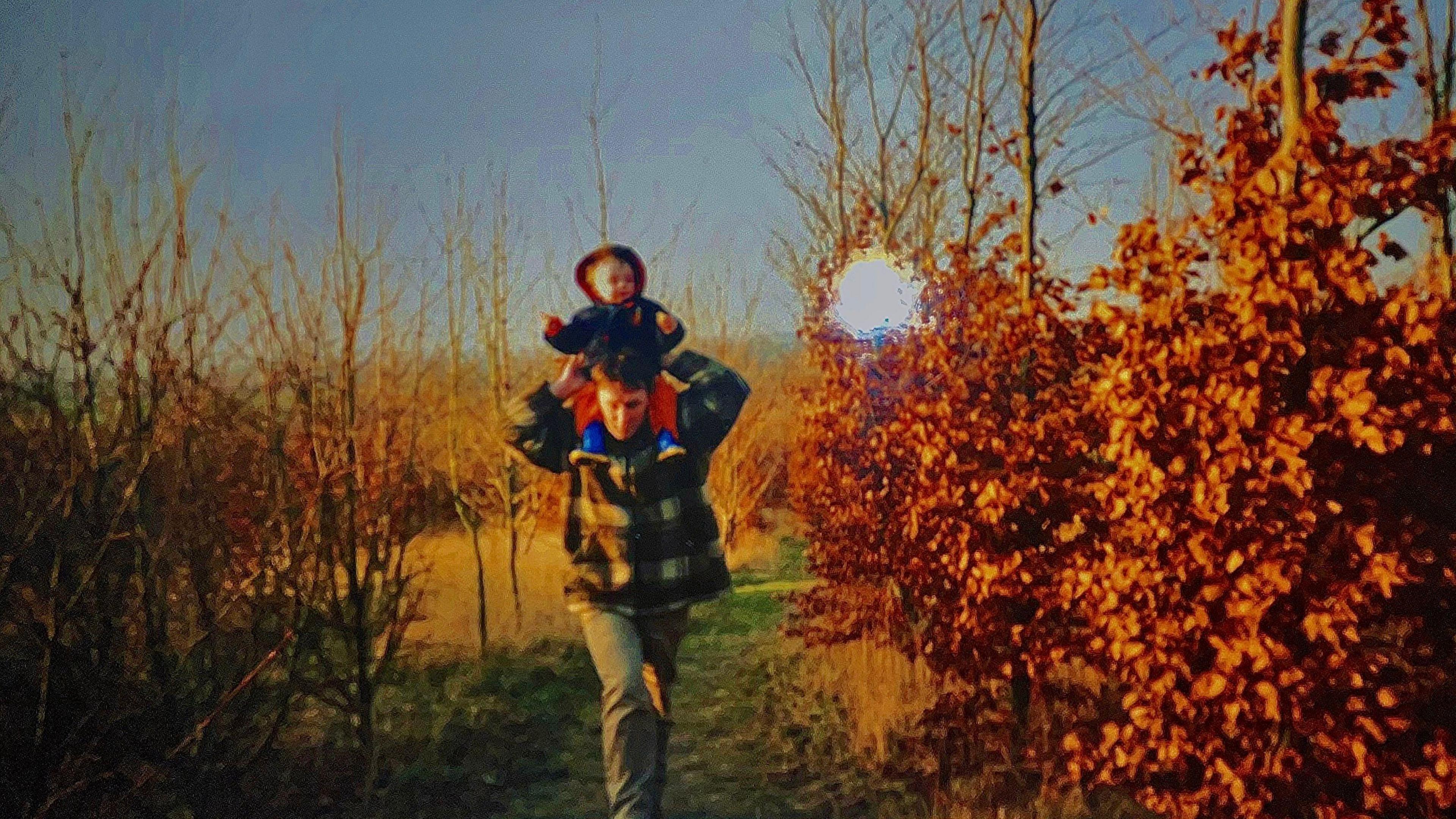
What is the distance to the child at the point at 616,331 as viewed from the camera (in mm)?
3725

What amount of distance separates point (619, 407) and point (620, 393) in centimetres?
6

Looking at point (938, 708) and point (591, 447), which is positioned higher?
point (591, 447)

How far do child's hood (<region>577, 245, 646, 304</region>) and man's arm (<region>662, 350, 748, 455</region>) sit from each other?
1.21ft

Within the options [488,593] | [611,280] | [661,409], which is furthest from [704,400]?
[488,593]

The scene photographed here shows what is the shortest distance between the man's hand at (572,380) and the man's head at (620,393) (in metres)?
0.04

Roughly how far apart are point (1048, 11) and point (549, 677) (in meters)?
4.94

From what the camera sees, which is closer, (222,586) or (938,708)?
(222,586)

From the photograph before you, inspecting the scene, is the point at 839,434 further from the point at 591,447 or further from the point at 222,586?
the point at 222,586

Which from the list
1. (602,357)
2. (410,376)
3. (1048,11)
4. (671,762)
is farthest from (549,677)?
(1048,11)

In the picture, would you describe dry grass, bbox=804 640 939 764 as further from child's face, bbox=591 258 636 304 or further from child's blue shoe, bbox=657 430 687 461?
child's face, bbox=591 258 636 304

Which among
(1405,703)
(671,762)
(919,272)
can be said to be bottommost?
(671,762)

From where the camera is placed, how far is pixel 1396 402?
278 centimetres

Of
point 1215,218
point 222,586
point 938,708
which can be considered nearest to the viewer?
point 1215,218

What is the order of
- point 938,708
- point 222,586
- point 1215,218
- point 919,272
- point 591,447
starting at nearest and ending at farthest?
1. point 1215,218
2. point 591,447
3. point 222,586
4. point 938,708
5. point 919,272
